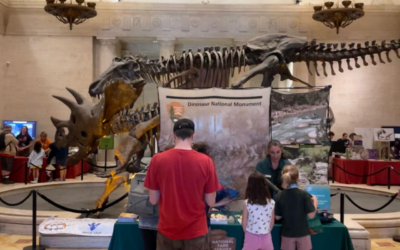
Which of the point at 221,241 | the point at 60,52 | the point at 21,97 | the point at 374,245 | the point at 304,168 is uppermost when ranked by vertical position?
the point at 60,52

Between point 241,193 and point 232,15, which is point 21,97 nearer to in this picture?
point 232,15

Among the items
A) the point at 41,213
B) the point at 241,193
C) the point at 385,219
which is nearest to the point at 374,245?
the point at 385,219

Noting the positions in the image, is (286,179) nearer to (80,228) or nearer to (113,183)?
(80,228)

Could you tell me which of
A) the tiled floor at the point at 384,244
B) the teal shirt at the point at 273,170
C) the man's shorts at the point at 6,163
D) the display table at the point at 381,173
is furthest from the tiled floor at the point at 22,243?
Result: the display table at the point at 381,173

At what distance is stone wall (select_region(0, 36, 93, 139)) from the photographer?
15.5 meters

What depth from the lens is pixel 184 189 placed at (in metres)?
2.87

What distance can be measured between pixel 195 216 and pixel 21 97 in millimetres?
14418

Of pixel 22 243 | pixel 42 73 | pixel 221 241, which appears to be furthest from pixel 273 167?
pixel 42 73

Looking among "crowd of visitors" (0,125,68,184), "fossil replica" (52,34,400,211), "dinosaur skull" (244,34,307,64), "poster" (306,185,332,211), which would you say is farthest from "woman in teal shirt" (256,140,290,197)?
"crowd of visitors" (0,125,68,184)

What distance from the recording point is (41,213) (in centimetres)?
646

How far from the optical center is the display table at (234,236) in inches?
167

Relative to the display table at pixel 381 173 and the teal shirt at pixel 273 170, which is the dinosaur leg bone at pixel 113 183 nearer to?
the teal shirt at pixel 273 170

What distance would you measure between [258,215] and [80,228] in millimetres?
2839

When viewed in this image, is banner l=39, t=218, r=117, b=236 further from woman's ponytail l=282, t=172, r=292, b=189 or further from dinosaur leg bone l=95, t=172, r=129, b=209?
woman's ponytail l=282, t=172, r=292, b=189
